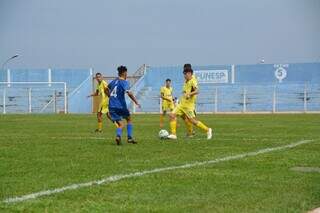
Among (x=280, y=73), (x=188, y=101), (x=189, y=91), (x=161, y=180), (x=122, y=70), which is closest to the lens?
(x=161, y=180)

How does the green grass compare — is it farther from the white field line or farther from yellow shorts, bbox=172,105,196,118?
yellow shorts, bbox=172,105,196,118

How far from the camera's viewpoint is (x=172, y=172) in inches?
359

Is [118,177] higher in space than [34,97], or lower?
lower

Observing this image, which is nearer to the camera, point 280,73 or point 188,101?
point 188,101

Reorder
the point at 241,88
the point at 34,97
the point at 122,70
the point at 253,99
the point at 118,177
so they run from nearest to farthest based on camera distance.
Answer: the point at 118,177, the point at 122,70, the point at 253,99, the point at 241,88, the point at 34,97

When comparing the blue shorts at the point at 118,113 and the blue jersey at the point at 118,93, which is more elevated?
the blue jersey at the point at 118,93

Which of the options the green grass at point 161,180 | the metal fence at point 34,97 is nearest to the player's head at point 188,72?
the green grass at point 161,180

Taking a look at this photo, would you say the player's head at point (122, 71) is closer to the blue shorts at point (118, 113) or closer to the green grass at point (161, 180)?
the blue shorts at point (118, 113)

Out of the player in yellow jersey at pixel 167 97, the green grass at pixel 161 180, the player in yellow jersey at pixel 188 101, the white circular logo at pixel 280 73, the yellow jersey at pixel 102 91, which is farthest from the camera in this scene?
the white circular logo at pixel 280 73

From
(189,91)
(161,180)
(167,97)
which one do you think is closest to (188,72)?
(189,91)

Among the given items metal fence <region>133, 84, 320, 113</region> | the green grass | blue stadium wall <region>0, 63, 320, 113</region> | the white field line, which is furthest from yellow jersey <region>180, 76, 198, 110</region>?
blue stadium wall <region>0, 63, 320, 113</region>

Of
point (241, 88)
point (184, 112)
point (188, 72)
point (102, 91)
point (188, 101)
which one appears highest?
point (241, 88)

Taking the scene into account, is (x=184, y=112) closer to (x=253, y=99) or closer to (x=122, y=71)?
(x=122, y=71)

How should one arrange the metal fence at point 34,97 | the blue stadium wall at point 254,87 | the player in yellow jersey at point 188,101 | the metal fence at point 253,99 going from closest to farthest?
the player in yellow jersey at point 188,101
the metal fence at point 253,99
the blue stadium wall at point 254,87
the metal fence at point 34,97
